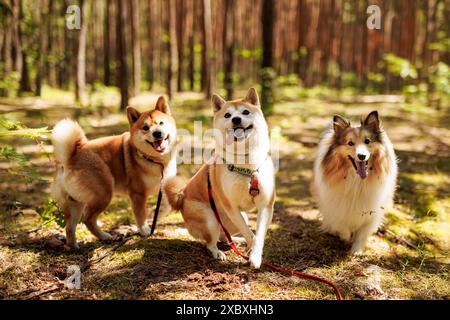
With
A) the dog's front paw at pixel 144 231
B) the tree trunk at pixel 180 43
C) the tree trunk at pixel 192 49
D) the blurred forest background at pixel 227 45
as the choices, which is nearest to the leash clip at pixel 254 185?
the dog's front paw at pixel 144 231

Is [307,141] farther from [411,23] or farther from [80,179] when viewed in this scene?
[411,23]

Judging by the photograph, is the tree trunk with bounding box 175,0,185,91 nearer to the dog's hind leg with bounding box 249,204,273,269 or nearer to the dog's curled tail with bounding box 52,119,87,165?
the dog's curled tail with bounding box 52,119,87,165

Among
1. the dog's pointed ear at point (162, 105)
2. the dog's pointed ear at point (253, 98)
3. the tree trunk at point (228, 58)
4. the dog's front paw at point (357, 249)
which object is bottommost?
the dog's front paw at point (357, 249)

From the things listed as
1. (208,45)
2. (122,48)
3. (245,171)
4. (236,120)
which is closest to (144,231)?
(245,171)

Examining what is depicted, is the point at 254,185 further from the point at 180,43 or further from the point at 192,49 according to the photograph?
the point at 192,49

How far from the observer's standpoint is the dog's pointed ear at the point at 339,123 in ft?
13.8

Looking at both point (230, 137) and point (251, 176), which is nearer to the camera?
point (230, 137)

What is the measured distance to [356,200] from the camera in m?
4.21

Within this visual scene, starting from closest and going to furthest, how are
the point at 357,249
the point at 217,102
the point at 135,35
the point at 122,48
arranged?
the point at 217,102 < the point at 357,249 < the point at 122,48 < the point at 135,35

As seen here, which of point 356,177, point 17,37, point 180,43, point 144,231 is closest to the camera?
point 356,177

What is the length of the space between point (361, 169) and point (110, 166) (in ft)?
8.51

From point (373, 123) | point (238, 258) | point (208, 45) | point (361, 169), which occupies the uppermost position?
point (208, 45)

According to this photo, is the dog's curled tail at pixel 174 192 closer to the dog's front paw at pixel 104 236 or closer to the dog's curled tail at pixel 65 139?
the dog's front paw at pixel 104 236
